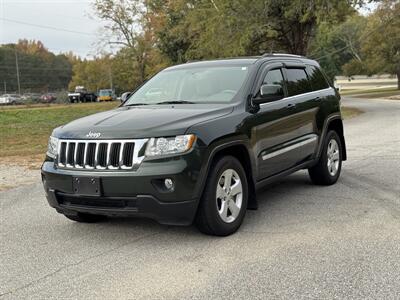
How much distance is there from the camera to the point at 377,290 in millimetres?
3857

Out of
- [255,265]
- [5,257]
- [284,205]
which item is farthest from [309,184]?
[5,257]

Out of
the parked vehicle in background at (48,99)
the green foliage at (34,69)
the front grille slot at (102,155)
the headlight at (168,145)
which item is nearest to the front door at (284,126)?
the headlight at (168,145)

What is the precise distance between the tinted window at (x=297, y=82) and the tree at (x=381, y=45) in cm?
3975

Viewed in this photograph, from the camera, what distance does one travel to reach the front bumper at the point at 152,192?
466cm

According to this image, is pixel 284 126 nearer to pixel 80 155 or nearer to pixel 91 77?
pixel 80 155

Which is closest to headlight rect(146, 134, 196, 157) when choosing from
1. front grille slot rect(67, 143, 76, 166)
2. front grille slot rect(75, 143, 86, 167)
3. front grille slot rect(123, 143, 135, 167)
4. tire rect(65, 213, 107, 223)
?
front grille slot rect(123, 143, 135, 167)

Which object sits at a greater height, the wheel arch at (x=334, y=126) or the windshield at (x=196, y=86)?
the windshield at (x=196, y=86)

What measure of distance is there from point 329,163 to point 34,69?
11519cm

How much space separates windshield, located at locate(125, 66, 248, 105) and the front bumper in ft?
4.35

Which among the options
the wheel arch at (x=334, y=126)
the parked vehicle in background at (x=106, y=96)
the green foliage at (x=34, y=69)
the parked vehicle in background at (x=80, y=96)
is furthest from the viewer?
the green foliage at (x=34, y=69)

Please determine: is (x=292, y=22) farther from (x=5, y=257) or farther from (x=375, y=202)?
(x=5, y=257)

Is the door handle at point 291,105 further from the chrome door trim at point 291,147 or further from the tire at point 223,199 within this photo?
the tire at point 223,199

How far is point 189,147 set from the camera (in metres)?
4.73

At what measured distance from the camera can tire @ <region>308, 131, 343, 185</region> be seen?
23.9 feet
